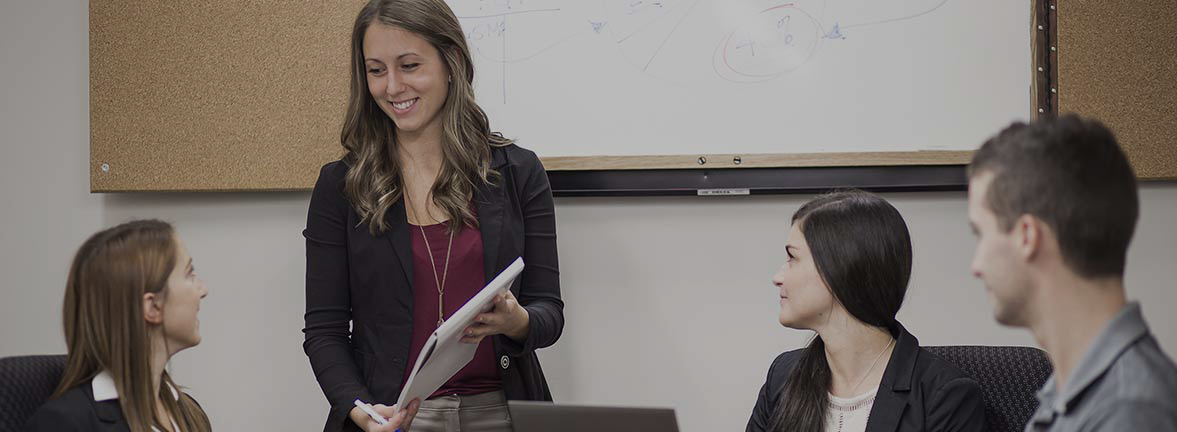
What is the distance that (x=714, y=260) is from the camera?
2.52 metres

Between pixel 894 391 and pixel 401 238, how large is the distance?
3.00 ft

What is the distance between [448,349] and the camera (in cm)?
180

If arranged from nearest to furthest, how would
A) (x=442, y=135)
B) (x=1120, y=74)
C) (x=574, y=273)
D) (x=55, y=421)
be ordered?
(x=55, y=421), (x=442, y=135), (x=1120, y=74), (x=574, y=273)

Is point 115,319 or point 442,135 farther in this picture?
point 442,135

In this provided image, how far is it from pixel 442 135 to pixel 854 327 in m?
0.84

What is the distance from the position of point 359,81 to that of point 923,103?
118 centimetres

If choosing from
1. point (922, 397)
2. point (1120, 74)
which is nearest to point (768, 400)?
point (922, 397)

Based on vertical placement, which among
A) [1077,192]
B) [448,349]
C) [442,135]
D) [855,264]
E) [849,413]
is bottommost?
[849,413]

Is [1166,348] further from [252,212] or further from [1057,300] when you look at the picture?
[252,212]

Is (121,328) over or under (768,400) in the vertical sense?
over

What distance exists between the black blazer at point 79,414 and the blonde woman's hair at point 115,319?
2cm

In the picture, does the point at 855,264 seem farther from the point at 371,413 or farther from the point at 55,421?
the point at 55,421

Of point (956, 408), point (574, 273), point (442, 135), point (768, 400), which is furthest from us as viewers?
point (574, 273)

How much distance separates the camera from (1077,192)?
113cm
